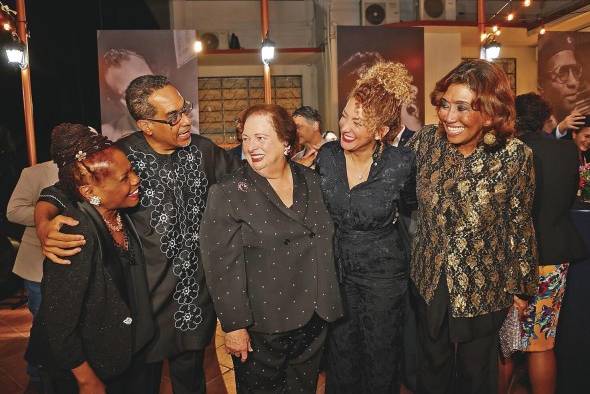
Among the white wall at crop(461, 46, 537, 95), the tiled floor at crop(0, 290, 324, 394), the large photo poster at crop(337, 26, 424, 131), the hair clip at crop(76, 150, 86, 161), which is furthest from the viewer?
the white wall at crop(461, 46, 537, 95)

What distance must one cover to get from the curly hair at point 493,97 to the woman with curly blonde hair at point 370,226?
0.38 metres

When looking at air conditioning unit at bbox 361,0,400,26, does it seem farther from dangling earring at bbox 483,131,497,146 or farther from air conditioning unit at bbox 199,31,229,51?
dangling earring at bbox 483,131,497,146

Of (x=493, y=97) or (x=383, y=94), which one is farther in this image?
(x=383, y=94)

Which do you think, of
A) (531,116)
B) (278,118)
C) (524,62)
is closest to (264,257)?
(278,118)

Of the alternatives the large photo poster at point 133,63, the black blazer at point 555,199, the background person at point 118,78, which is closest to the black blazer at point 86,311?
the black blazer at point 555,199

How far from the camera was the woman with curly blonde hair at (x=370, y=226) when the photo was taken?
7.90 ft

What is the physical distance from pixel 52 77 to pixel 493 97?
26.0 ft

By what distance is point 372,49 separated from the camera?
8.74m

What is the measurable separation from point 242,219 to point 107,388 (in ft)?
3.09

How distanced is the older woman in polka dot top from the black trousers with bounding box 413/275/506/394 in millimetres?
529

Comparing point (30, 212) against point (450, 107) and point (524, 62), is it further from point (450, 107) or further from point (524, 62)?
point (524, 62)

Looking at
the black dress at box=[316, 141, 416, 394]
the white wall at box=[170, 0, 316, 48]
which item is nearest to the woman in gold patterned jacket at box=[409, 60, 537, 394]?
the black dress at box=[316, 141, 416, 394]

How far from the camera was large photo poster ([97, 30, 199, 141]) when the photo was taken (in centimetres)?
670

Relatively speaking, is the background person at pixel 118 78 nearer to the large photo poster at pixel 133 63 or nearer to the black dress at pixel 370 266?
the large photo poster at pixel 133 63
